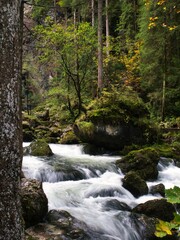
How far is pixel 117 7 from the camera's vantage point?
31.6 metres

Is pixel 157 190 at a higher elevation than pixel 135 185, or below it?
below

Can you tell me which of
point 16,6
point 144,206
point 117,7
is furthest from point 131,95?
point 117,7

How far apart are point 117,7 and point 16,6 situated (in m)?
31.1

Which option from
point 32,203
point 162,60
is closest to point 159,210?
point 32,203

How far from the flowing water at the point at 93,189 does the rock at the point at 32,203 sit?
1.10 metres

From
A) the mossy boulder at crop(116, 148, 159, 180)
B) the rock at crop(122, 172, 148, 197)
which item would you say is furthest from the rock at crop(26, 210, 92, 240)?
the mossy boulder at crop(116, 148, 159, 180)

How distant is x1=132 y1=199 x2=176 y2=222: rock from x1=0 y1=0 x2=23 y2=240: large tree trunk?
16.6 feet

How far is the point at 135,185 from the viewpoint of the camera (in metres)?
8.98

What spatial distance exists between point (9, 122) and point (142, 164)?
28.0 feet

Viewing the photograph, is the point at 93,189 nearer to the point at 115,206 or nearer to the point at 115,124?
the point at 115,206

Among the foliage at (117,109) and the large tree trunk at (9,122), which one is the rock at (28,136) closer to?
the foliage at (117,109)

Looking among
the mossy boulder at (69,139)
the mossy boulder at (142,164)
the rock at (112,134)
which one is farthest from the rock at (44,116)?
the mossy boulder at (142,164)

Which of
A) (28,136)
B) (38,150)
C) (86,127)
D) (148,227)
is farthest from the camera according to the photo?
(28,136)

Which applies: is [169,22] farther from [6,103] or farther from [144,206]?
[6,103]
